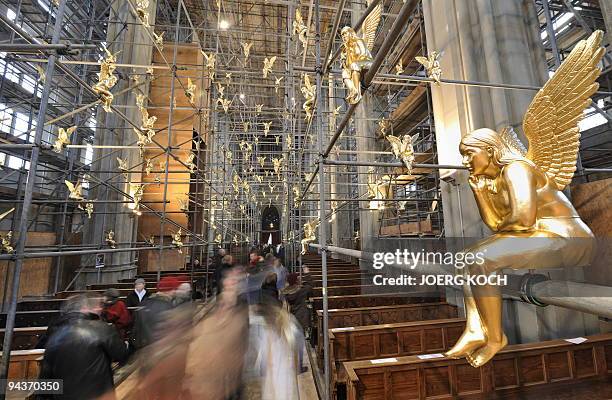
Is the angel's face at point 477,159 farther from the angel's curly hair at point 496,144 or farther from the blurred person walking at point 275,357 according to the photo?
the blurred person walking at point 275,357

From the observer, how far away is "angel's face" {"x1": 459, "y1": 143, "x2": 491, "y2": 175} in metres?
1.02

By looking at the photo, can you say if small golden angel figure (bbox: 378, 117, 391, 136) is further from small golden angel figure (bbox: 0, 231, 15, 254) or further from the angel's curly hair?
small golden angel figure (bbox: 0, 231, 15, 254)

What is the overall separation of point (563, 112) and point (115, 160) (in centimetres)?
797

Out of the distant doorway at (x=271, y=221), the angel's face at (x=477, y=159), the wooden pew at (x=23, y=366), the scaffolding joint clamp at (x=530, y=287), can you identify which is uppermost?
the distant doorway at (x=271, y=221)

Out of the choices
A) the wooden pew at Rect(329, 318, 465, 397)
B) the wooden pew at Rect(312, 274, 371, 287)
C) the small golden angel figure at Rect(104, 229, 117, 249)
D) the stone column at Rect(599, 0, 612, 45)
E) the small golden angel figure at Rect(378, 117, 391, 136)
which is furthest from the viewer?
the small golden angel figure at Rect(378, 117, 391, 136)

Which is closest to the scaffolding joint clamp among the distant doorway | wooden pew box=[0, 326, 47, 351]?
wooden pew box=[0, 326, 47, 351]

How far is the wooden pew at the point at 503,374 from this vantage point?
2.20 m

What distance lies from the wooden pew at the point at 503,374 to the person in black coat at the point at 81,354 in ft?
5.58

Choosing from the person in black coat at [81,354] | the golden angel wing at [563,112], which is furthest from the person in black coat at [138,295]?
the golden angel wing at [563,112]

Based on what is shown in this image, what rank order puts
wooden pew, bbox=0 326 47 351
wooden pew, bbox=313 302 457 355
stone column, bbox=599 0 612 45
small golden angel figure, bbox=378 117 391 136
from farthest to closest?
small golden angel figure, bbox=378 117 391 136
wooden pew, bbox=313 302 457 355
wooden pew, bbox=0 326 47 351
stone column, bbox=599 0 612 45

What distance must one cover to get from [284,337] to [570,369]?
2341mm

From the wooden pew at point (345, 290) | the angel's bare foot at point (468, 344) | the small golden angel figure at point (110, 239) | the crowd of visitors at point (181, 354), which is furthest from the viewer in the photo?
the small golden angel figure at point (110, 239)

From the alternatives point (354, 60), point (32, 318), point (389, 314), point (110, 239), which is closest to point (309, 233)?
point (389, 314)

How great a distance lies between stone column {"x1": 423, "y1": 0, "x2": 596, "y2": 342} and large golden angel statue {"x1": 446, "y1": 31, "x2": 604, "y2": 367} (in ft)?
6.09
